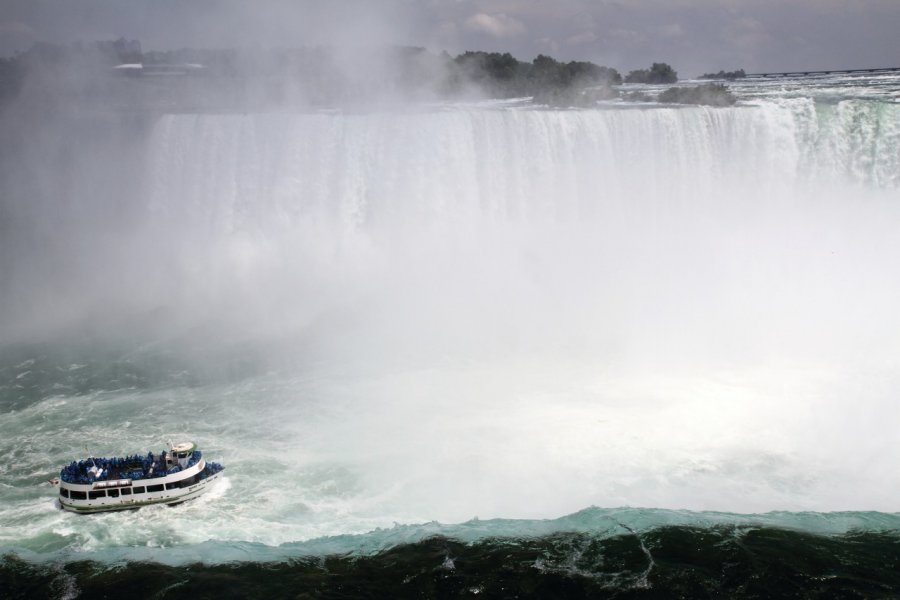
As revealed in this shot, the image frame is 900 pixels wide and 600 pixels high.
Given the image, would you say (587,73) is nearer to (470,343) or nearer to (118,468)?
(470,343)

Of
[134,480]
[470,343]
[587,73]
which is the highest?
[587,73]

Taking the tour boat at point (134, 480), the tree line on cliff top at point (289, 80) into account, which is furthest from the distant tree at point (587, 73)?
the tour boat at point (134, 480)

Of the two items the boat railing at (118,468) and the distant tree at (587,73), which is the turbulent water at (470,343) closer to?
the boat railing at (118,468)

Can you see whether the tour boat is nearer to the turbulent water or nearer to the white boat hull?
the white boat hull

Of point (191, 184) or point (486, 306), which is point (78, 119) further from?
point (486, 306)

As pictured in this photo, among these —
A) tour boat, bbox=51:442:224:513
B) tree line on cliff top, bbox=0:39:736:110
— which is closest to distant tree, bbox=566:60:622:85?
tree line on cliff top, bbox=0:39:736:110

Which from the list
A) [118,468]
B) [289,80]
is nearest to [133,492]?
[118,468]
